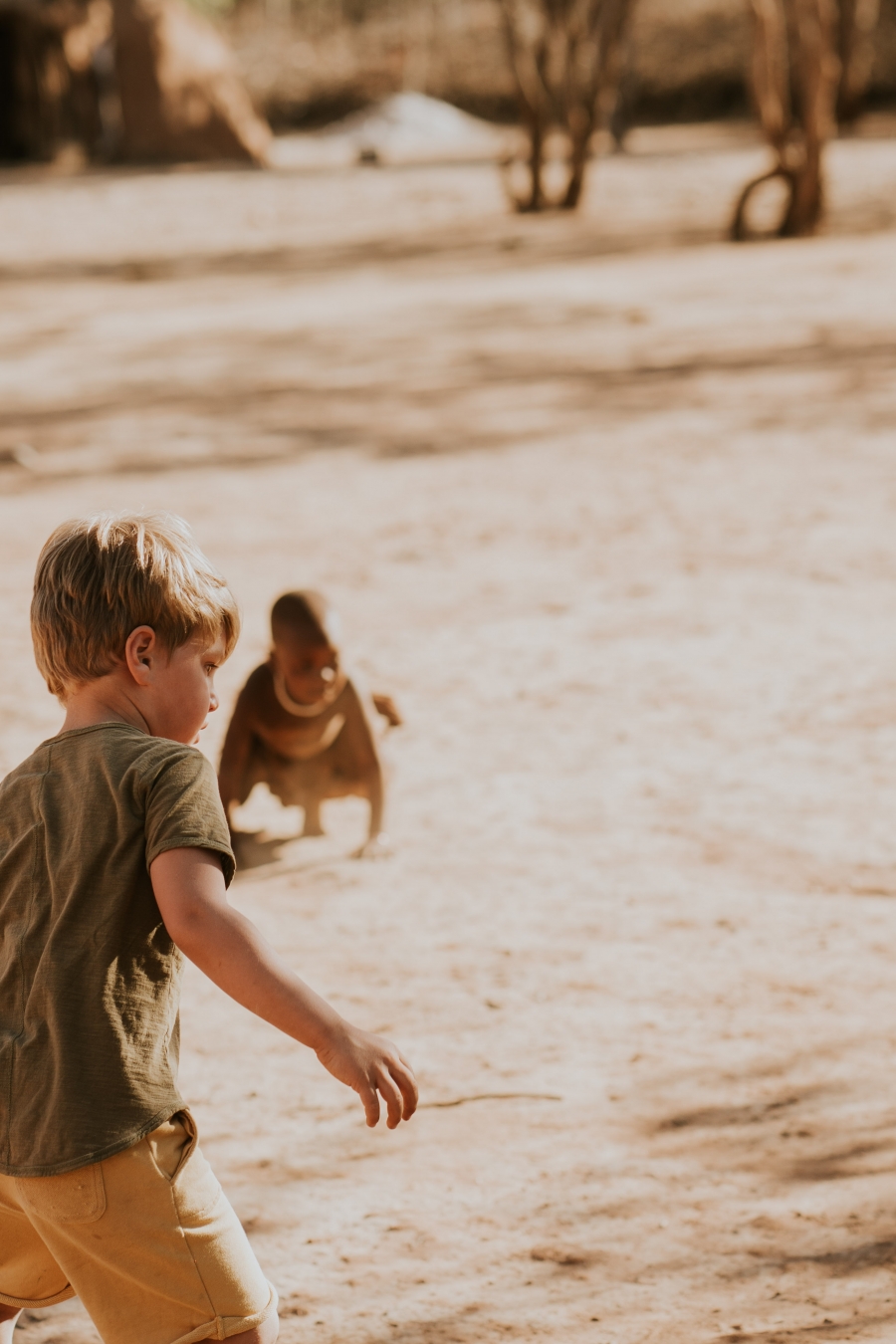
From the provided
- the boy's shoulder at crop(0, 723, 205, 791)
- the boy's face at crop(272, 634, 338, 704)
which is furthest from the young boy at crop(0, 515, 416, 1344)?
the boy's face at crop(272, 634, 338, 704)

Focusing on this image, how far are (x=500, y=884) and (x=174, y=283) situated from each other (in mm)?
10319

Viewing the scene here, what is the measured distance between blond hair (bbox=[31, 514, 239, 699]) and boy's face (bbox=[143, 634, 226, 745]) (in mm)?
22

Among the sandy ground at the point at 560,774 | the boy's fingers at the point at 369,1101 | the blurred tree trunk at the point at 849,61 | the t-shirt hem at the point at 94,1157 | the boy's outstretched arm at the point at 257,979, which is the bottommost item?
the sandy ground at the point at 560,774

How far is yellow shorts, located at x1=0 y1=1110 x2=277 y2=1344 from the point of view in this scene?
1.69 meters

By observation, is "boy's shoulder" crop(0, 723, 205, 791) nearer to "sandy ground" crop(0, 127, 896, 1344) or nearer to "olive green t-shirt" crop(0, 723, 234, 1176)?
"olive green t-shirt" crop(0, 723, 234, 1176)

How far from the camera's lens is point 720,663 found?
523 centimetres

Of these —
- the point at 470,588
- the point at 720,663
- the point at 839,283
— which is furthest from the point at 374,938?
the point at 839,283

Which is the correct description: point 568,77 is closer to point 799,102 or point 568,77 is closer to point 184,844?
point 799,102

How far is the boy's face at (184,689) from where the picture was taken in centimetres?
176

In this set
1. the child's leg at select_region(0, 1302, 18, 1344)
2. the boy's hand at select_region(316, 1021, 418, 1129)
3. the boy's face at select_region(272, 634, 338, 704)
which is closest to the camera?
the boy's hand at select_region(316, 1021, 418, 1129)

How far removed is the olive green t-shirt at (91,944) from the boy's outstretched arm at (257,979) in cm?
4

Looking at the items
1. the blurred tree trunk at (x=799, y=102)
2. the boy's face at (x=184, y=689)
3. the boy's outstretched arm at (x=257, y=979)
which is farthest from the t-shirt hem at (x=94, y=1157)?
the blurred tree trunk at (x=799, y=102)

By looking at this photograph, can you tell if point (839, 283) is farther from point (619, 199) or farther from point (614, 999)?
point (614, 999)

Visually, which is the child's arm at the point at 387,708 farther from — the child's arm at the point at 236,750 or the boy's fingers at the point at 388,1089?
the boy's fingers at the point at 388,1089
